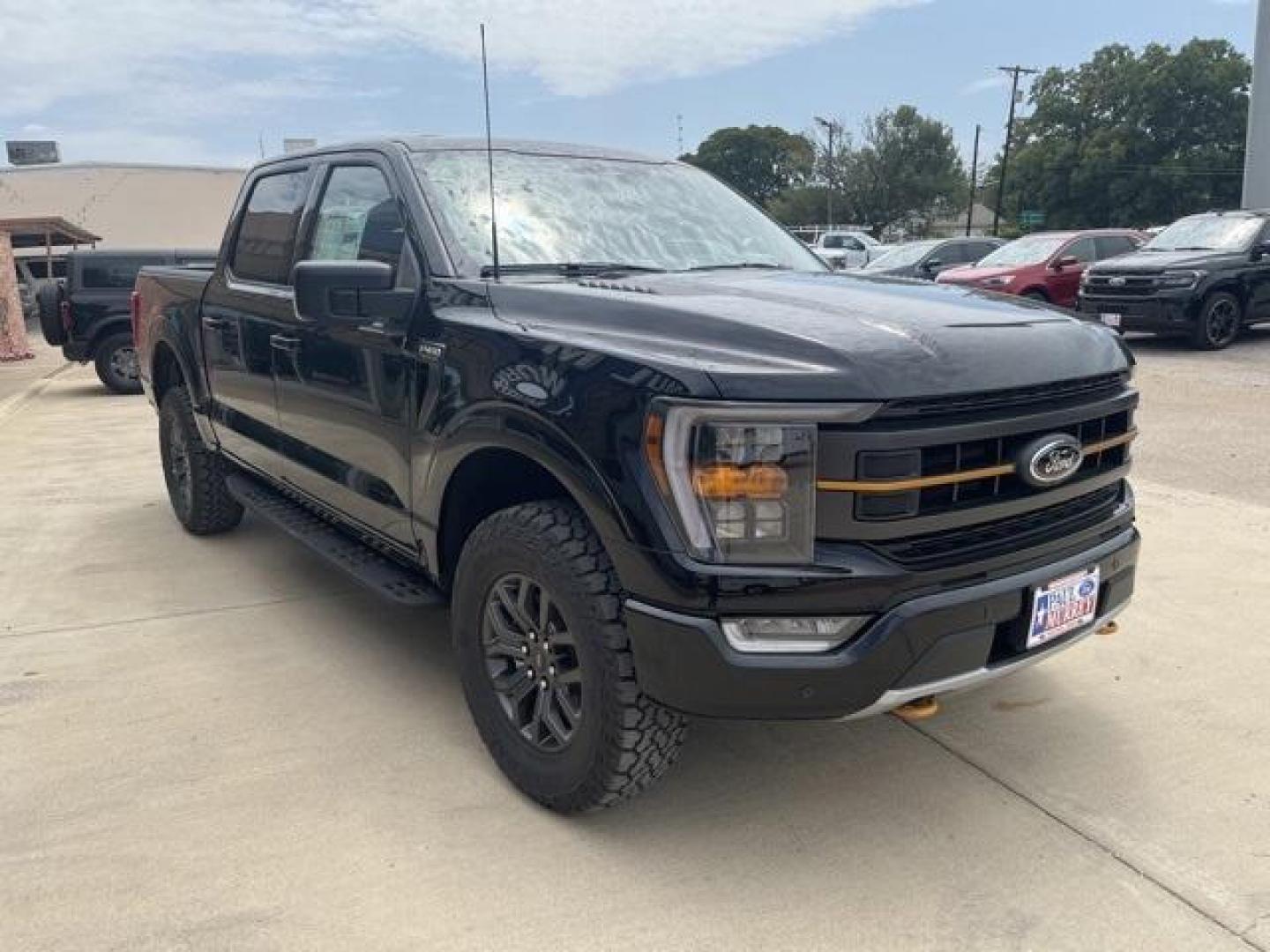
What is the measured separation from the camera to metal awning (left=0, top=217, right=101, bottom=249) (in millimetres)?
23422

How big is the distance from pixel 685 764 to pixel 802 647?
1.00 m

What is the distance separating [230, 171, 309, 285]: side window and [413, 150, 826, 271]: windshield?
96cm

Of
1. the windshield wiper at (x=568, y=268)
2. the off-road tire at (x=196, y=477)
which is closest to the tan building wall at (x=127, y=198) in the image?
the off-road tire at (x=196, y=477)

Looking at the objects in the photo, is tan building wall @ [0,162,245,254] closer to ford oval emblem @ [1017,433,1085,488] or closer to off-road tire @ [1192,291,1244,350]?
off-road tire @ [1192,291,1244,350]

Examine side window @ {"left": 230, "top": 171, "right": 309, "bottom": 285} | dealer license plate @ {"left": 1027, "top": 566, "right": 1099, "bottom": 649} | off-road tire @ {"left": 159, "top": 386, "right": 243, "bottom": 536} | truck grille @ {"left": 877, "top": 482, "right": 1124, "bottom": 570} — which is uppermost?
side window @ {"left": 230, "top": 171, "right": 309, "bottom": 285}

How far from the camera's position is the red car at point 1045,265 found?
50.2 ft

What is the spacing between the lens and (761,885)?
8.65ft

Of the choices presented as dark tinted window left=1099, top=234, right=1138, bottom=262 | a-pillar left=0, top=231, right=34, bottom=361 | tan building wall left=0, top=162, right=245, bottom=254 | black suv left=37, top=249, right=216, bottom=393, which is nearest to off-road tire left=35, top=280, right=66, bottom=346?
black suv left=37, top=249, right=216, bottom=393

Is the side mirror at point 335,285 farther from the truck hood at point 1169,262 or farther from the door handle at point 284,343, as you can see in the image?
the truck hood at point 1169,262

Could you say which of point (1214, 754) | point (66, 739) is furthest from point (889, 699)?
point (66, 739)

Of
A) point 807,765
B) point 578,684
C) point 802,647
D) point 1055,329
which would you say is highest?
point 1055,329

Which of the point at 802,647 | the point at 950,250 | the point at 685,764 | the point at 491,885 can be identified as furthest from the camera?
the point at 950,250

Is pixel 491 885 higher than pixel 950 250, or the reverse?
pixel 950 250

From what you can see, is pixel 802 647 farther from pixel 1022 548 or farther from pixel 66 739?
pixel 66 739
